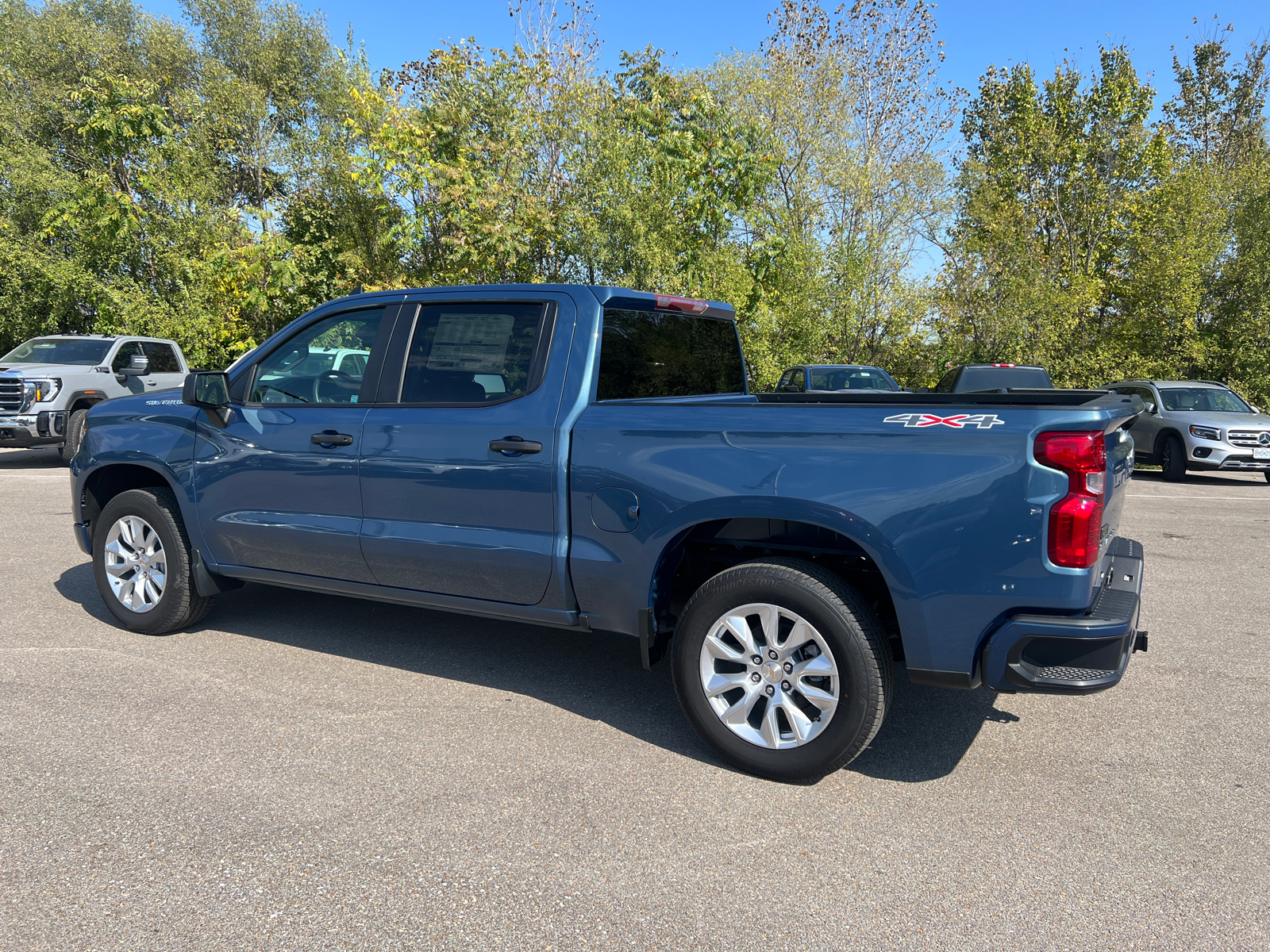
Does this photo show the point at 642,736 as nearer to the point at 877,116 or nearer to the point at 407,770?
the point at 407,770

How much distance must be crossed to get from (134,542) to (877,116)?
25.8m

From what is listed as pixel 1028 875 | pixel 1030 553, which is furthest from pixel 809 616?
pixel 1028 875

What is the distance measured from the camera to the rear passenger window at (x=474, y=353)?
13.7 ft

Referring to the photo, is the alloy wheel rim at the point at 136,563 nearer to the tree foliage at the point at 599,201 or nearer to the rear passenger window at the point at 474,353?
the rear passenger window at the point at 474,353

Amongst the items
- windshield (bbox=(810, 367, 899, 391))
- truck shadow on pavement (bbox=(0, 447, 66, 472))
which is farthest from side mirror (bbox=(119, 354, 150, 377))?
windshield (bbox=(810, 367, 899, 391))

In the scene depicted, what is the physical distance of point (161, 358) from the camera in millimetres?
16609

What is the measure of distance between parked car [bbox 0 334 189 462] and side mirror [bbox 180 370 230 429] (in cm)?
1042

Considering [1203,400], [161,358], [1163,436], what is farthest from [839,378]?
[161,358]

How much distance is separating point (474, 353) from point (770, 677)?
200 centimetres

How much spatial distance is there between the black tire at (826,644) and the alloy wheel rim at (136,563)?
325cm

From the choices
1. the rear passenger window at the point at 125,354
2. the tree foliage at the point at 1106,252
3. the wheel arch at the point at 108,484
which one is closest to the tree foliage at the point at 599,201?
the tree foliage at the point at 1106,252

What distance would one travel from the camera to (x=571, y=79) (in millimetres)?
21234

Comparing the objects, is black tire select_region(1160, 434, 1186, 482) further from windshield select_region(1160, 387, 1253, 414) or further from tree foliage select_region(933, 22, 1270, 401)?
tree foliage select_region(933, 22, 1270, 401)

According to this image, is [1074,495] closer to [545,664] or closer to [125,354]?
[545,664]
